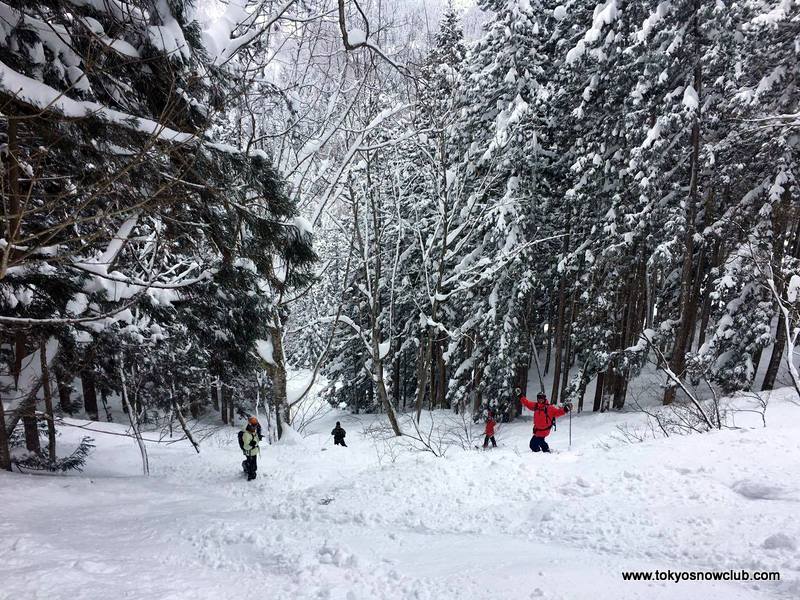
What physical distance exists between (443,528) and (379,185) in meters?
10.3

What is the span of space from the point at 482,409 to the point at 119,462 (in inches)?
519

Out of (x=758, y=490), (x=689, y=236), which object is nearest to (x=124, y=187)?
(x=758, y=490)

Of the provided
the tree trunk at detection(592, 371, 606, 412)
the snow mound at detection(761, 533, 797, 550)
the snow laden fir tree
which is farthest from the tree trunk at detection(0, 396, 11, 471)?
the tree trunk at detection(592, 371, 606, 412)

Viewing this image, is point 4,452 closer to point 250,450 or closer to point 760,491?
point 250,450

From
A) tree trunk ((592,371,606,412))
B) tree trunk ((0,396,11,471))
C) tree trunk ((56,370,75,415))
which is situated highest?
tree trunk ((56,370,75,415))

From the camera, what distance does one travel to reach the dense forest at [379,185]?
3.66 m

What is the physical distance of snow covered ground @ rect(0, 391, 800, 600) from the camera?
4.03m

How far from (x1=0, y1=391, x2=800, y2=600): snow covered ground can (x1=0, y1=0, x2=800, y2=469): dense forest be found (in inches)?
83.4

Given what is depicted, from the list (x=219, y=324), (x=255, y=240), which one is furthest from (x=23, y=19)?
(x=219, y=324)

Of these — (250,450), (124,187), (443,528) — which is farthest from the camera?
(250,450)

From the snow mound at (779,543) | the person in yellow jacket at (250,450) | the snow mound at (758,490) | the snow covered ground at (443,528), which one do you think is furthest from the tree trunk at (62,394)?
the snow mound at (758,490)

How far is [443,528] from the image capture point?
5.80m

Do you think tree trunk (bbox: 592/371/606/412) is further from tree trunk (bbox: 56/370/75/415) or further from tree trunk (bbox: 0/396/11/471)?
tree trunk (bbox: 0/396/11/471)

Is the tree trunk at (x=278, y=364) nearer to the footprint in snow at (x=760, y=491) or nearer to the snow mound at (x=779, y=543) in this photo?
the footprint in snow at (x=760, y=491)
